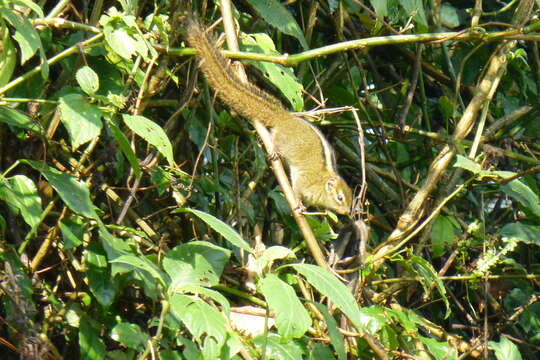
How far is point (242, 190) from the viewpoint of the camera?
332 centimetres

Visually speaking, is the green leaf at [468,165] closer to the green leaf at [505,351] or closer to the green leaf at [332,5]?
the green leaf at [505,351]

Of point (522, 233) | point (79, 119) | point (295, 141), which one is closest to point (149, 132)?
point (79, 119)

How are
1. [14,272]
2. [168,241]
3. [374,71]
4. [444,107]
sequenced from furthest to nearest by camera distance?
1. [374,71]
2. [444,107]
3. [168,241]
4. [14,272]

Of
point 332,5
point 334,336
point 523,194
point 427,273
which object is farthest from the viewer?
point 332,5

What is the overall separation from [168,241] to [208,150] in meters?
0.48

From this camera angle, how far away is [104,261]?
2.52 m

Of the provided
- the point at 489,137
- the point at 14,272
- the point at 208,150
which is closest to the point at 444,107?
the point at 489,137

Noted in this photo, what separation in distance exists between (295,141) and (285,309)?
156 centimetres

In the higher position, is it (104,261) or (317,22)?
(317,22)

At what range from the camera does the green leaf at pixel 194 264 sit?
7.09 ft

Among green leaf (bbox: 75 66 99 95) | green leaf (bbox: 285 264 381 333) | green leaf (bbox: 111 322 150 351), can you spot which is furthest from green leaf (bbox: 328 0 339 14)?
green leaf (bbox: 111 322 150 351)

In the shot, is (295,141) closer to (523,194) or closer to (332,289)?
(523,194)

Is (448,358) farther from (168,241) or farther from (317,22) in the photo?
(317,22)

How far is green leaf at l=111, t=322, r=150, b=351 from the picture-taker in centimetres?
226
